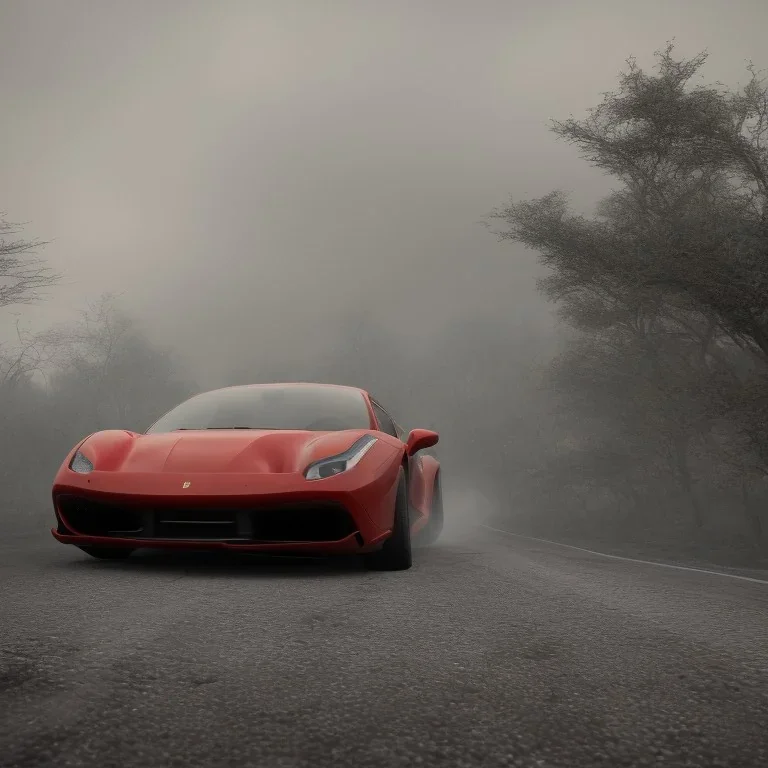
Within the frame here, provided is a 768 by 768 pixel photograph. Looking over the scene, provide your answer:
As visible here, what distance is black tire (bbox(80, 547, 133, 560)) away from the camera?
4516 millimetres

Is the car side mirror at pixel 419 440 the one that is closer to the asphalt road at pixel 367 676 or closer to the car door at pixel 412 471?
the car door at pixel 412 471

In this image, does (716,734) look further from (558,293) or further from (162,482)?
(558,293)

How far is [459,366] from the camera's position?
197 feet

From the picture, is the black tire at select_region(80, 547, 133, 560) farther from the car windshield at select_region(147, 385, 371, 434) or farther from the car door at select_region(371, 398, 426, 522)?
the car door at select_region(371, 398, 426, 522)

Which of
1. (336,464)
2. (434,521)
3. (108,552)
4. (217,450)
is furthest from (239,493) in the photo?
(434,521)

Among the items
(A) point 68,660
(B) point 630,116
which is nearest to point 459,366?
(B) point 630,116

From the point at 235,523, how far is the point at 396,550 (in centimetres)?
102

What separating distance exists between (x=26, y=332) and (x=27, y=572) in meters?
32.9

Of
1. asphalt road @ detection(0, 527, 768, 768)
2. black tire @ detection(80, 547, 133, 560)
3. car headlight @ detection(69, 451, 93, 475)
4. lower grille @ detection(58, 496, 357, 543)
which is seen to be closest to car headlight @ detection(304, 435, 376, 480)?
lower grille @ detection(58, 496, 357, 543)

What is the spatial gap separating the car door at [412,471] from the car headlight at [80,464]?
200 centimetres

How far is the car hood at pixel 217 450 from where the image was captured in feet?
13.4

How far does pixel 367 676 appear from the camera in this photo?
1944 millimetres

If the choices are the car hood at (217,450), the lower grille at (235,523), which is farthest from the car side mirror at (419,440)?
the lower grille at (235,523)

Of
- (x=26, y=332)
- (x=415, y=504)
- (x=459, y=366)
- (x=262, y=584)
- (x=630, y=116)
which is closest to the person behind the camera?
(x=262, y=584)
